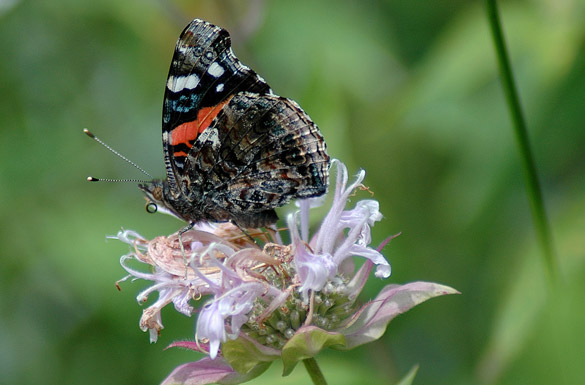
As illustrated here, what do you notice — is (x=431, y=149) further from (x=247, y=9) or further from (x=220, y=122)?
(x=220, y=122)

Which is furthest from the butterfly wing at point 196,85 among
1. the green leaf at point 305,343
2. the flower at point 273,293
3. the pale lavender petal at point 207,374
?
the green leaf at point 305,343

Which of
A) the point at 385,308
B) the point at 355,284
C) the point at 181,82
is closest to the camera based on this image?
the point at 385,308

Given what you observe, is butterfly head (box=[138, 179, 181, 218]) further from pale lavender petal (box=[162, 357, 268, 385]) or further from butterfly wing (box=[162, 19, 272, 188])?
pale lavender petal (box=[162, 357, 268, 385])

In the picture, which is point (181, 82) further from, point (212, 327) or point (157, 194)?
point (212, 327)

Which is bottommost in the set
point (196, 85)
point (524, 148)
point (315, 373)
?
point (315, 373)

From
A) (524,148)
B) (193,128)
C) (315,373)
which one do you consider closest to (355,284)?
(315,373)

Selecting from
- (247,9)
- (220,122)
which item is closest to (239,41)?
(247,9)

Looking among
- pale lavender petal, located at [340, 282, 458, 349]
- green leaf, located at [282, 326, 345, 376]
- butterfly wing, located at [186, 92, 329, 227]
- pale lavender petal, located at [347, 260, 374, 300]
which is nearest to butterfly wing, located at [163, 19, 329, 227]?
butterfly wing, located at [186, 92, 329, 227]
